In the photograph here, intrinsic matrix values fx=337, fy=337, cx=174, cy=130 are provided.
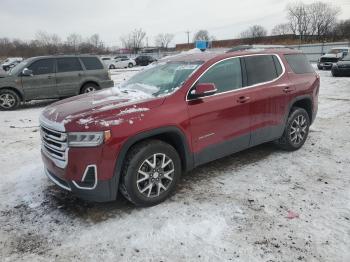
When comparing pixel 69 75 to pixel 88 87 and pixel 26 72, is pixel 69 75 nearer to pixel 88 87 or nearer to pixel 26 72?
pixel 88 87

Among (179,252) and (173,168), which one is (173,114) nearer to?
(173,168)

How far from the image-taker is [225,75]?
4.70 metres

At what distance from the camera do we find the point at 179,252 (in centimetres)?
313

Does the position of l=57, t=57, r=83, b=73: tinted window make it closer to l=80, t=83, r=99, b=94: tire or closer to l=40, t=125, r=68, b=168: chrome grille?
l=80, t=83, r=99, b=94: tire

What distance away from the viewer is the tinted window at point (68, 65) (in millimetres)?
11453

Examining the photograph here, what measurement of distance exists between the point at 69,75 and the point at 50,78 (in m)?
0.63

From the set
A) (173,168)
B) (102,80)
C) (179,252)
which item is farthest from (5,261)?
(102,80)

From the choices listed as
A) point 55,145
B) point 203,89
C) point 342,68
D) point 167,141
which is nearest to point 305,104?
point 203,89

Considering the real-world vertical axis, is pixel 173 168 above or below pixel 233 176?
above

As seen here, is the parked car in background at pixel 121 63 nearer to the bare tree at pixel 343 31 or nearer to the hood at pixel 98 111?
the hood at pixel 98 111

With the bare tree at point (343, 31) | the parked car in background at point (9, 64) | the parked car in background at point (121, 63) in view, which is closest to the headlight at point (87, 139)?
the parked car in background at point (9, 64)

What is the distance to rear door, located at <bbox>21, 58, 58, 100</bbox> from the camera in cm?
1103

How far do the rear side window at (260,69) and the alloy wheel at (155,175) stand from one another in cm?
184

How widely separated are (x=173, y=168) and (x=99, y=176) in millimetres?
924
